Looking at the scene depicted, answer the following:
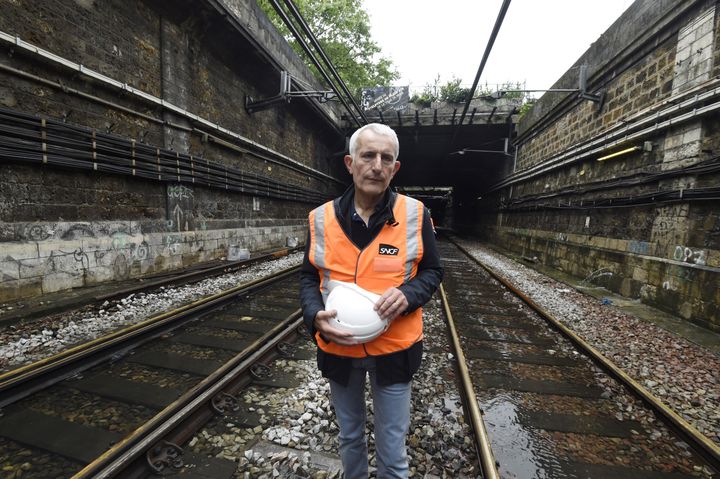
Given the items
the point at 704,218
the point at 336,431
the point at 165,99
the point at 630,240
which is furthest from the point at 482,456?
the point at 165,99

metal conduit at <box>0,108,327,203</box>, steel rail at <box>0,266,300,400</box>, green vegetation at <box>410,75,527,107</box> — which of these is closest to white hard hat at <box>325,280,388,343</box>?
steel rail at <box>0,266,300,400</box>

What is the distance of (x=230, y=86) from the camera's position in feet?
33.8

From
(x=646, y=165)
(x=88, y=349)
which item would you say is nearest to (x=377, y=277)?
(x=88, y=349)

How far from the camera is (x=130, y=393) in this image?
2.90 metres

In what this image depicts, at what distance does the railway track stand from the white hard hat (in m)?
1.85

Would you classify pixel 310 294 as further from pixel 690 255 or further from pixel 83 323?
pixel 690 255

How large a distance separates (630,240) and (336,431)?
788 centimetres

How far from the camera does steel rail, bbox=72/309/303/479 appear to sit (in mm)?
1870

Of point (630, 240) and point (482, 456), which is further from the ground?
point (630, 240)

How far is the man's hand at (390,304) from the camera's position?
1306mm

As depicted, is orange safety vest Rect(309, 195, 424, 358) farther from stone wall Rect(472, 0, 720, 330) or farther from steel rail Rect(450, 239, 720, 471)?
stone wall Rect(472, 0, 720, 330)

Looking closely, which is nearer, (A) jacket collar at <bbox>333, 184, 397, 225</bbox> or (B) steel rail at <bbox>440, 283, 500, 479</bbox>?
(A) jacket collar at <bbox>333, 184, 397, 225</bbox>

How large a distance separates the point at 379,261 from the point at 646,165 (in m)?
8.08

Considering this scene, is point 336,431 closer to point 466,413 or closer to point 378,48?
point 466,413
